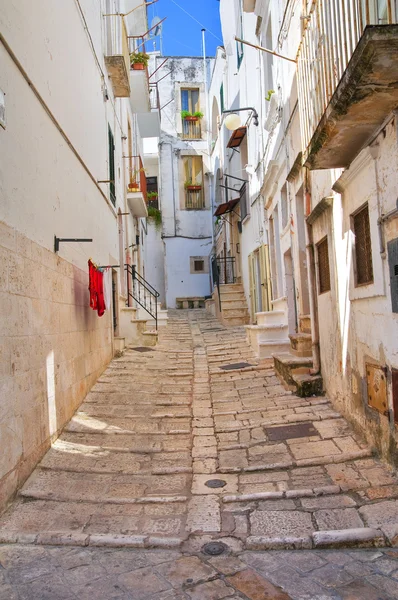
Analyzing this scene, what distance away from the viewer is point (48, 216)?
592 cm

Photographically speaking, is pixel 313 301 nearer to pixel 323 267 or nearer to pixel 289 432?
pixel 323 267

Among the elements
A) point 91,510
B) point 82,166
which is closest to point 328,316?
point 91,510

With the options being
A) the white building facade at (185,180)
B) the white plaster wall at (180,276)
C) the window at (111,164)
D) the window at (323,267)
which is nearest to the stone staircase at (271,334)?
the window at (323,267)

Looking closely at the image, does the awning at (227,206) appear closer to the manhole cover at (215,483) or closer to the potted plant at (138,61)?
the potted plant at (138,61)

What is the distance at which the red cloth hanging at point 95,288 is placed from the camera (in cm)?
785

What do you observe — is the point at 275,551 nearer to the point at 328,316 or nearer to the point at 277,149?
the point at 328,316

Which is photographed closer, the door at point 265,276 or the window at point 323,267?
the window at point 323,267

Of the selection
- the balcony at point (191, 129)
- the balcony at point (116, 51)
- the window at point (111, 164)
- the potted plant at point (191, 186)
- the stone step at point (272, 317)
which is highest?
the balcony at point (191, 129)

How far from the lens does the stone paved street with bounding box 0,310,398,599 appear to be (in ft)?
10.9

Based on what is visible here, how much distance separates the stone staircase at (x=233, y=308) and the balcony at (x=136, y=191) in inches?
159

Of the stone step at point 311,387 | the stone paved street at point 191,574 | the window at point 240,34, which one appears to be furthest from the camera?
the window at point 240,34

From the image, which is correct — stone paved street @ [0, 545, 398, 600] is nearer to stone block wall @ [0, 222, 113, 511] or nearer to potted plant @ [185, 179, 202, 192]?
stone block wall @ [0, 222, 113, 511]

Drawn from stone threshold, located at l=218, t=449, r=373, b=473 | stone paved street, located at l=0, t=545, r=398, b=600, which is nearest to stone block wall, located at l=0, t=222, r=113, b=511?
stone paved street, located at l=0, t=545, r=398, b=600

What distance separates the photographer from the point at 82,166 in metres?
8.05
